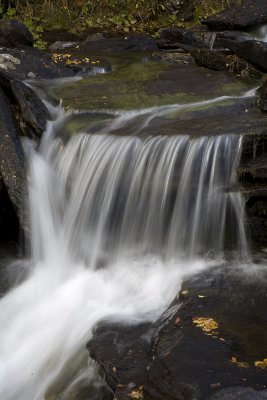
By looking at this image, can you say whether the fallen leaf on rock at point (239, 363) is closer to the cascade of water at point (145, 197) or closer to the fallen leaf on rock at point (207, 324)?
the fallen leaf on rock at point (207, 324)

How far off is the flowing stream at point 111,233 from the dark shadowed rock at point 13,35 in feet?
16.1

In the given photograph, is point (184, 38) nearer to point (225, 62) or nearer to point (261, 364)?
point (225, 62)

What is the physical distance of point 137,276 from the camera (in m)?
6.24

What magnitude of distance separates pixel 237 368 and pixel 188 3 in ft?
42.0

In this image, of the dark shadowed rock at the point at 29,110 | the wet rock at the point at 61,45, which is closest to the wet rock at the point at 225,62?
the wet rock at the point at 61,45

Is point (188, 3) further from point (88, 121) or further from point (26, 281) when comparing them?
point (26, 281)

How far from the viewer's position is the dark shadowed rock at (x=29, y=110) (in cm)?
800

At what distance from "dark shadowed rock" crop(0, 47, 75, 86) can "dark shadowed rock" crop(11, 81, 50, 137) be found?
6.37ft

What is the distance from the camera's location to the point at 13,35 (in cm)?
1162

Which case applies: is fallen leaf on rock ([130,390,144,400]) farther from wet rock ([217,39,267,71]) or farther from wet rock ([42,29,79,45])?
wet rock ([42,29,79,45])

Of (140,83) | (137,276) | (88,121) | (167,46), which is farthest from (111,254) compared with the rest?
(167,46)

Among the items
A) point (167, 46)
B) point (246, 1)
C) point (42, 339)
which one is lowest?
point (42, 339)

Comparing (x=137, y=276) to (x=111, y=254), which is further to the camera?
(x=111, y=254)

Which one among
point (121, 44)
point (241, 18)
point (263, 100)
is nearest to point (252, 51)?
point (241, 18)
